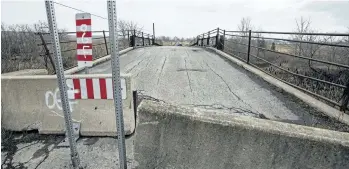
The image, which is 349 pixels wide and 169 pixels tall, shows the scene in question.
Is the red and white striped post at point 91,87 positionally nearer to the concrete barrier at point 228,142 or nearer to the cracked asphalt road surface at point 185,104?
the cracked asphalt road surface at point 185,104

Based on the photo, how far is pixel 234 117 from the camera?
7.21 feet

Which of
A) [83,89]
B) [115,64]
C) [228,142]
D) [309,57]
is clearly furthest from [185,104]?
[309,57]

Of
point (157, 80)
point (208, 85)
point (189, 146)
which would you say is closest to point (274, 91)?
point (208, 85)

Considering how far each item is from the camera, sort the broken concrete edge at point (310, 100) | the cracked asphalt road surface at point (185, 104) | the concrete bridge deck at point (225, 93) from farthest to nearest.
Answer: the concrete bridge deck at point (225, 93) < the broken concrete edge at point (310, 100) < the cracked asphalt road surface at point (185, 104)

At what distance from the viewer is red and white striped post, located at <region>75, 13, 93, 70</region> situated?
2.79m

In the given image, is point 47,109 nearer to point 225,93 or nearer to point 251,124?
point 251,124

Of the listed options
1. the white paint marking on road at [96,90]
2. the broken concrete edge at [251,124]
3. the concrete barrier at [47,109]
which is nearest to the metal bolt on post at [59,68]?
the white paint marking on road at [96,90]

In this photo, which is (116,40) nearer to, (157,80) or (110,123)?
(110,123)

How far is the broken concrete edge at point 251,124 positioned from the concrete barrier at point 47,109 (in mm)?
1102

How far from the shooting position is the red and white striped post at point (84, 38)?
279cm

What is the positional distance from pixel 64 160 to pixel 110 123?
746 millimetres

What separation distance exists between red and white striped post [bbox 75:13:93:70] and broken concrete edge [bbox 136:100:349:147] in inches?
54.5

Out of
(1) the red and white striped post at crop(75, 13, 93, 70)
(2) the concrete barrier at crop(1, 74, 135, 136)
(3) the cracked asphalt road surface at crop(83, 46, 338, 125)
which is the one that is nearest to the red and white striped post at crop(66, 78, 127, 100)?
(2) the concrete barrier at crop(1, 74, 135, 136)

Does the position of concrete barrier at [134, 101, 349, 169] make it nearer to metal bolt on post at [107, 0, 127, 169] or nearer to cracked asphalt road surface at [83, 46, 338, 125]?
metal bolt on post at [107, 0, 127, 169]
